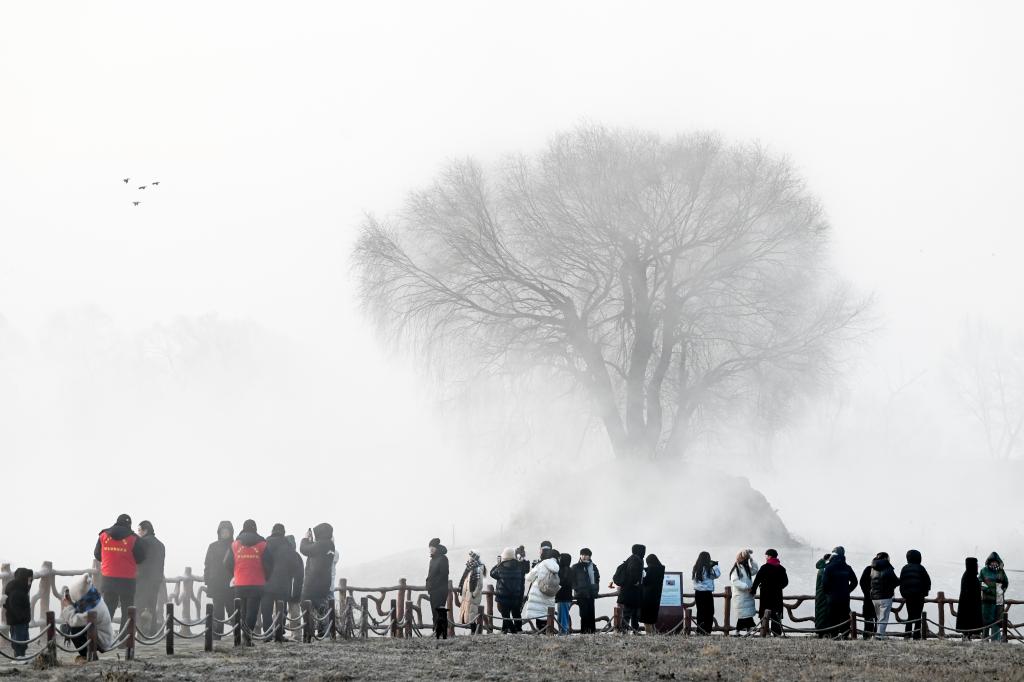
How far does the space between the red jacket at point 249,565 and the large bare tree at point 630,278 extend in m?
24.5

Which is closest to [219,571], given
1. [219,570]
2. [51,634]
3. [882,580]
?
[219,570]

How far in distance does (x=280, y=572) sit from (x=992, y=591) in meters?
12.0

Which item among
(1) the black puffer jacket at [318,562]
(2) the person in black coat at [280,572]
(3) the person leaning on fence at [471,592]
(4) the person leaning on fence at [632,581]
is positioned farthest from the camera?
(4) the person leaning on fence at [632,581]

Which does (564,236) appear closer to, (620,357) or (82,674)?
(620,357)

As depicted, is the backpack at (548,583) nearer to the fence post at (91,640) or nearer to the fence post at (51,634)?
the fence post at (91,640)

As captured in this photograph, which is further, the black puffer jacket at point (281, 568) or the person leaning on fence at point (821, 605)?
the person leaning on fence at point (821, 605)

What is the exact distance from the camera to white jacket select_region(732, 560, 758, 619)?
23484 mm

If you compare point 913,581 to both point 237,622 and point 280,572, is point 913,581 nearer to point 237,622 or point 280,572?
point 280,572

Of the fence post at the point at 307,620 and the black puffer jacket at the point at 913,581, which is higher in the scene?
the black puffer jacket at the point at 913,581

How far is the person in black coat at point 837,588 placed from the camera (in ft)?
77.1

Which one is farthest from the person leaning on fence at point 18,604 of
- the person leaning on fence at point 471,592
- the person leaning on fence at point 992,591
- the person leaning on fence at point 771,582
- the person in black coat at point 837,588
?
the person leaning on fence at point 992,591

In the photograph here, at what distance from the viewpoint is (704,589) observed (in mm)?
23609

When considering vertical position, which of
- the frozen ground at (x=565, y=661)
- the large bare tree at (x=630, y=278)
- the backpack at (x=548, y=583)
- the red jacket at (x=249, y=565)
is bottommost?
the frozen ground at (x=565, y=661)

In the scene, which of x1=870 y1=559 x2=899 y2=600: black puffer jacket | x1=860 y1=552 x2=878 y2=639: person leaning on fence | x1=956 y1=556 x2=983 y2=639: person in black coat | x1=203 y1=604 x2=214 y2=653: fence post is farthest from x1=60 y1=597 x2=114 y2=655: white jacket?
x1=956 y1=556 x2=983 y2=639: person in black coat
